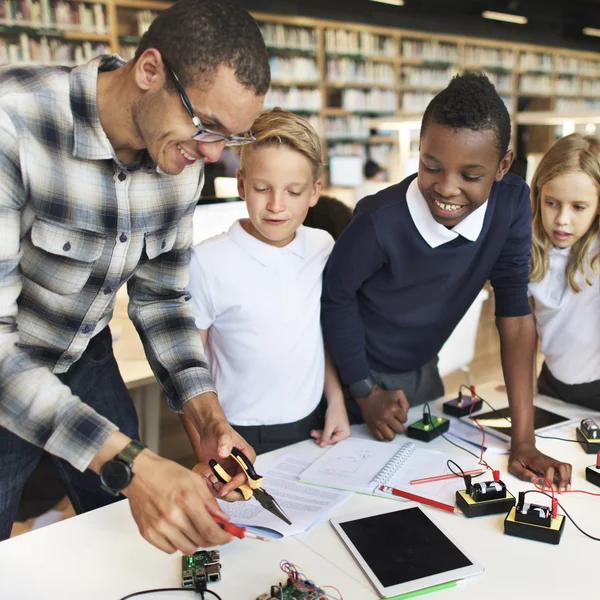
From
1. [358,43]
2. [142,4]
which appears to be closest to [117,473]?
[142,4]

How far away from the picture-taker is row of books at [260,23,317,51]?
22.3ft

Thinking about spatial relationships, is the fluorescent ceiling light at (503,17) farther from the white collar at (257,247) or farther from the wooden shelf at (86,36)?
the white collar at (257,247)

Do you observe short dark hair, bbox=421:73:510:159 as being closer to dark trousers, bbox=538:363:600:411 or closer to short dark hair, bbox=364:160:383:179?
dark trousers, bbox=538:363:600:411

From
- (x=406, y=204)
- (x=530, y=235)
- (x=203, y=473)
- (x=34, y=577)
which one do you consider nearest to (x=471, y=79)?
(x=406, y=204)

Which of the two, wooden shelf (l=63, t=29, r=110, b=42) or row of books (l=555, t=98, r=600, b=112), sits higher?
wooden shelf (l=63, t=29, r=110, b=42)

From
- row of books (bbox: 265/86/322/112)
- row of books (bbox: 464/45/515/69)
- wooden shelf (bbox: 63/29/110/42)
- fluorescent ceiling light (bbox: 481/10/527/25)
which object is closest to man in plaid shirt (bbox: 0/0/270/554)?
wooden shelf (bbox: 63/29/110/42)

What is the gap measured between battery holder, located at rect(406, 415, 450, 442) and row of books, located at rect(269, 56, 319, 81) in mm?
6078

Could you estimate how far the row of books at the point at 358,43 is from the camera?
7367 millimetres

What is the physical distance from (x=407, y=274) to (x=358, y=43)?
693 centimetres

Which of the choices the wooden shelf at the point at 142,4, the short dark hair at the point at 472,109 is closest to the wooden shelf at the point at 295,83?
the wooden shelf at the point at 142,4

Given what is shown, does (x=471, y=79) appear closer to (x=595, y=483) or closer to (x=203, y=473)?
(x=595, y=483)

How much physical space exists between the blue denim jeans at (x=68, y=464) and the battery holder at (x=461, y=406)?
77cm

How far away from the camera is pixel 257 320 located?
1.46 m

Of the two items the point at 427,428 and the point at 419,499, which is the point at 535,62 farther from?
the point at 419,499
